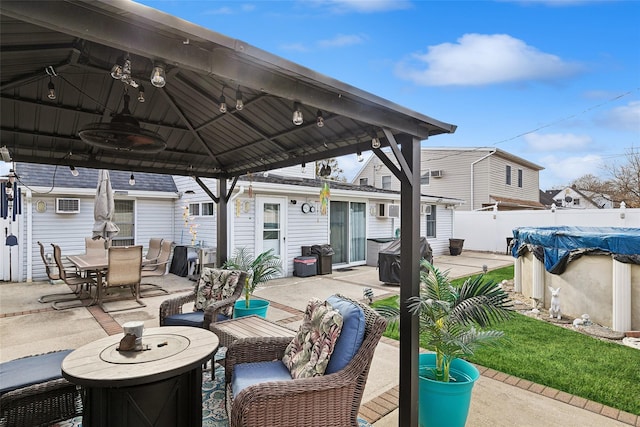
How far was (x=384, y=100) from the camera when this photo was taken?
7.89 feet

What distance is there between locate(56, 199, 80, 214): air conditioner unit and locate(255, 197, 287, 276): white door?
4917 millimetres

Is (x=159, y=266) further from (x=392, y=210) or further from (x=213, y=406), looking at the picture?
(x=392, y=210)

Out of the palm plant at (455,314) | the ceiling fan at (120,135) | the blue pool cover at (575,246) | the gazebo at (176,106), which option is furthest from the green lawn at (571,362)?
the ceiling fan at (120,135)

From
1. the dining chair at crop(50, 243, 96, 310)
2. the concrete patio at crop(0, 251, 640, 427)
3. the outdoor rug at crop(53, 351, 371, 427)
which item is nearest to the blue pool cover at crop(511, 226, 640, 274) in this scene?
the concrete patio at crop(0, 251, 640, 427)

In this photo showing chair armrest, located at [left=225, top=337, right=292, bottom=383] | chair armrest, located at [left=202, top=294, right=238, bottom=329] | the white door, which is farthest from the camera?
the white door

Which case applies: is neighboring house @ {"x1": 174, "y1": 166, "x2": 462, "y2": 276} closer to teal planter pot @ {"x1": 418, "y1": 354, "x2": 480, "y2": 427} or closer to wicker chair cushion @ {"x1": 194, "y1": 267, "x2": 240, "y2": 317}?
wicker chair cushion @ {"x1": 194, "y1": 267, "x2": 240, "y2": 317}

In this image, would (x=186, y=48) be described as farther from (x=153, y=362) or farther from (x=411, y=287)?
(x=411, y=287)

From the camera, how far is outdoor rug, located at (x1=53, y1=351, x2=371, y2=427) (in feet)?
9.07

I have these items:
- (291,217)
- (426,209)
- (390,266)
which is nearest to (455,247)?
(426,209)

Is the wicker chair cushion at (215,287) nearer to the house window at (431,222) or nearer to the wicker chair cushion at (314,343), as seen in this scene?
the wicker chair cushion at (314,343)

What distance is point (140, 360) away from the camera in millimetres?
2230

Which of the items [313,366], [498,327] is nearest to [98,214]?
[313,366]

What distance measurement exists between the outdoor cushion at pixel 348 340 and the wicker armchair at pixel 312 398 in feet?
0.12

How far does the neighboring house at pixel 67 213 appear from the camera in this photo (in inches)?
335
